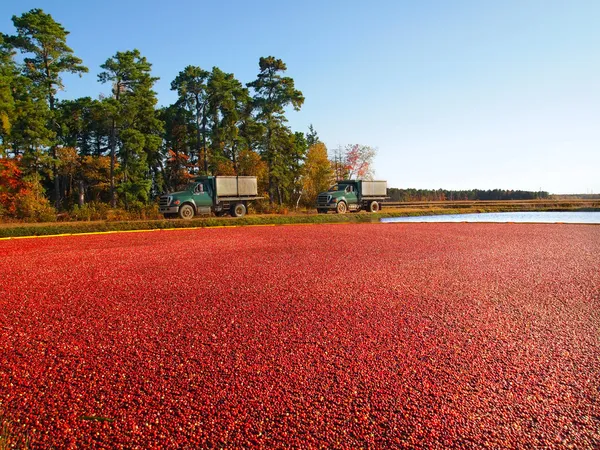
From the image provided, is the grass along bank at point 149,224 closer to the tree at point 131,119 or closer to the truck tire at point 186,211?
the truck tire at point 186,211

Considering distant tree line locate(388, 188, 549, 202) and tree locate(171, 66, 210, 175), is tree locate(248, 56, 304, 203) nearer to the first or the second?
tree locate(171, 66, 210, 175)

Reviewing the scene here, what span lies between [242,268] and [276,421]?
5.32 metres

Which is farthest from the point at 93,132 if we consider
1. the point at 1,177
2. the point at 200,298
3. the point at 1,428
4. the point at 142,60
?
the point at 1,428

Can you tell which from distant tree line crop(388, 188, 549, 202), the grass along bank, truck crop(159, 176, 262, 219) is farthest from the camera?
distant tree line crop(388, 188, 549, 202)

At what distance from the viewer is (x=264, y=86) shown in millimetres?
36375

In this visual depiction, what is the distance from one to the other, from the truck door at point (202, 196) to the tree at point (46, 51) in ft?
46.3

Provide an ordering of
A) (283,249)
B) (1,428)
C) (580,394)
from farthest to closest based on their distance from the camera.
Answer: (283,249)
(580,394)
(1,428)

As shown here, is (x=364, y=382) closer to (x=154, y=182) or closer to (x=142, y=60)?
(x=142, y=60)

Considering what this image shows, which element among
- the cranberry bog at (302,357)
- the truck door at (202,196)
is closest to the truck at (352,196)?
the truck door at (202,196)

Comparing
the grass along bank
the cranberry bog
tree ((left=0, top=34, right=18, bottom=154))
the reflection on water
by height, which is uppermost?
tree ((left=0, top=34, right=18, bottom=154))

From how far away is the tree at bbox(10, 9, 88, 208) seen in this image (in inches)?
1113

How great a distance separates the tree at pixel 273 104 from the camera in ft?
118

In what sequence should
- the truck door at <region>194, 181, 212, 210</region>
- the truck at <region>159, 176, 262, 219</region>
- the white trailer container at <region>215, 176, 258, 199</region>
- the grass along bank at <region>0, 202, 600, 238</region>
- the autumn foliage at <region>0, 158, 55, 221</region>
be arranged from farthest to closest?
the white trailer container at <region>215, 176, 258, 199</region> → the truck door at <region>194, 181, 212, 210</region> → the autumn foliage at <region>0, 158, 55, 221</region> → the truck at <region>159, 176, 262, 219</region> → the grass along bank at <region>0, 202, 600, 238</region>

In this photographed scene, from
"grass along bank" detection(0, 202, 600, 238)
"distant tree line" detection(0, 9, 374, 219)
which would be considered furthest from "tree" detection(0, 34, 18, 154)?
"grass along bank" detection(0, 202, 600, 238)
